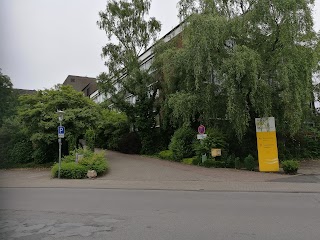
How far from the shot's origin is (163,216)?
712 centimetres

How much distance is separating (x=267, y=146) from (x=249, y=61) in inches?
180

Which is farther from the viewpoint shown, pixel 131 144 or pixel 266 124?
pixel 131 144

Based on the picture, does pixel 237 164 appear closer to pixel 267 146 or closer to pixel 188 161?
pixel 267 146

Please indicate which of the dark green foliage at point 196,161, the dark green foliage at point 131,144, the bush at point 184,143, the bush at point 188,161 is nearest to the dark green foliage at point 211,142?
the dark green foliage at point 196,161

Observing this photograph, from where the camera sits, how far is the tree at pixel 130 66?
26.8m

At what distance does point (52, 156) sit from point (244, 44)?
15.8m

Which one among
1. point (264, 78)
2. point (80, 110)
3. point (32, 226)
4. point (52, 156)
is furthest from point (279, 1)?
point (52, 156)

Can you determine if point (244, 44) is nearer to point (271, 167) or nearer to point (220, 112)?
point (220, 112)

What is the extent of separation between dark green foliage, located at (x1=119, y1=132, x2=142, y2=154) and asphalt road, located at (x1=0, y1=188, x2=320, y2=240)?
1846cm

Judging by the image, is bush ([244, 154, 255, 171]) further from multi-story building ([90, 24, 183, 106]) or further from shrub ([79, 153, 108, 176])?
multi-story building ([90, 24, 183, 106])

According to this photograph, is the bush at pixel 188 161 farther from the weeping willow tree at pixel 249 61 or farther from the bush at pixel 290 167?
the bush at pixel 290 167

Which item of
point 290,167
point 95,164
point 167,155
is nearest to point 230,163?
point 290,167

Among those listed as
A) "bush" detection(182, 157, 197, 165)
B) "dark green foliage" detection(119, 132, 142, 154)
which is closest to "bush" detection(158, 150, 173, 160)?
"bush" detection(182, 157, 197, 165)

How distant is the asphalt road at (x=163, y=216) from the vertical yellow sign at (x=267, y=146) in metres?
6.45
